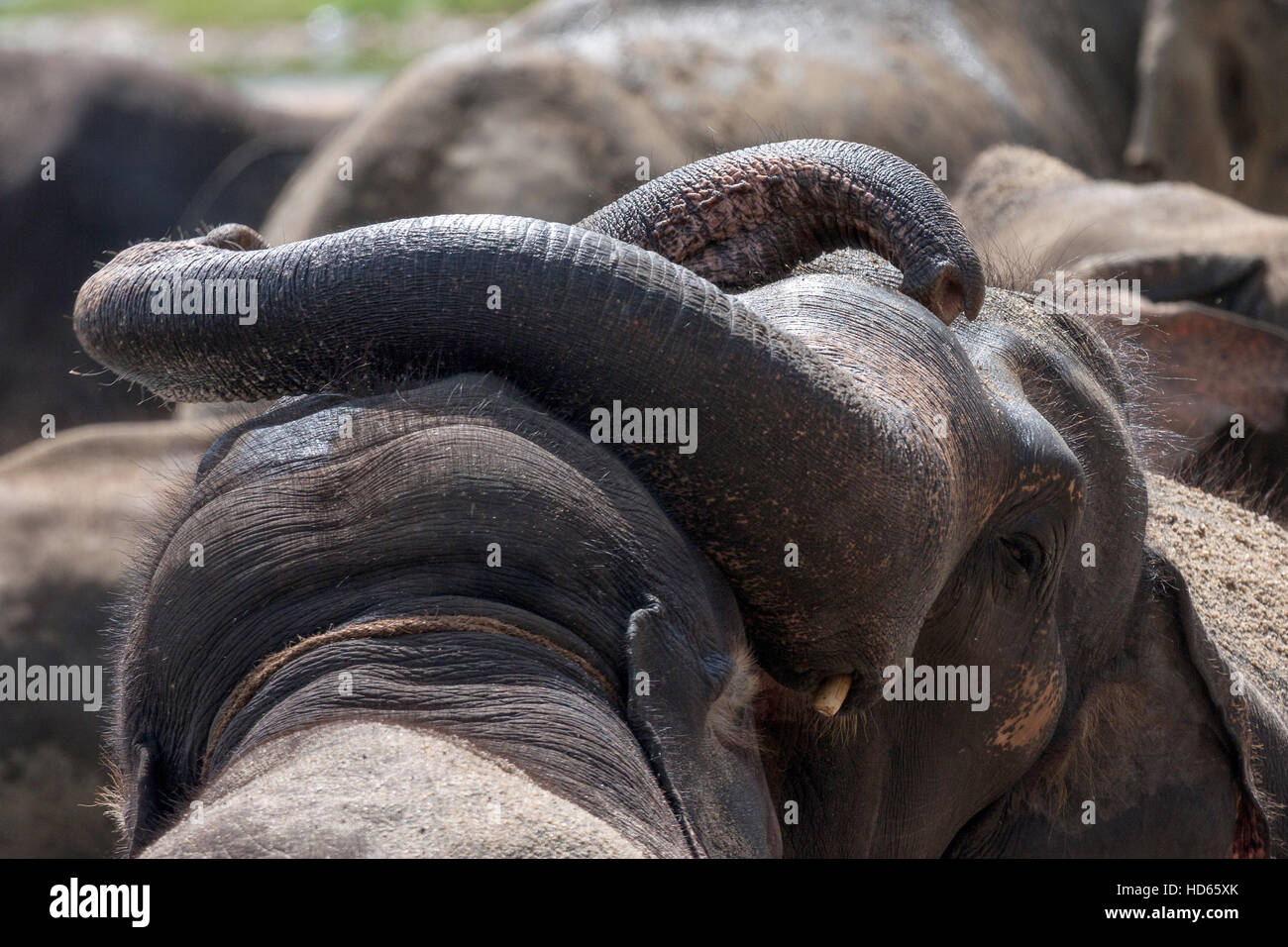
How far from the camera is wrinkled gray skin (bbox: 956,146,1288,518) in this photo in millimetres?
2512

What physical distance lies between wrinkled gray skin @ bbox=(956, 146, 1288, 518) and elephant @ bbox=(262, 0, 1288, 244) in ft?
2.99

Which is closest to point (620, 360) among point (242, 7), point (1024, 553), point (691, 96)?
point (1024, 553)

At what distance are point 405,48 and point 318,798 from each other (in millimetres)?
15118

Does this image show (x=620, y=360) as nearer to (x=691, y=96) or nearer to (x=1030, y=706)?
(x=1030, y=706)

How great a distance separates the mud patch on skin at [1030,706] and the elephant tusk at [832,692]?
305mm

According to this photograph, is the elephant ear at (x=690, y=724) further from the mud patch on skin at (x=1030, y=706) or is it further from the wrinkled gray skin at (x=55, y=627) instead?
the wrinkled gray skin at (x=55, y=627)

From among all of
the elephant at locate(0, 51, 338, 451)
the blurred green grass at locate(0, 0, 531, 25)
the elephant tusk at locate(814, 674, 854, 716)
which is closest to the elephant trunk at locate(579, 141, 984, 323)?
the elephant tusk at locate(814, 674, 854, 716)

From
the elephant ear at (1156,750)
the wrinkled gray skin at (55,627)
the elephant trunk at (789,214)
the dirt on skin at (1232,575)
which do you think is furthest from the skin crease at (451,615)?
the wrinkled gray skin at (55,627)

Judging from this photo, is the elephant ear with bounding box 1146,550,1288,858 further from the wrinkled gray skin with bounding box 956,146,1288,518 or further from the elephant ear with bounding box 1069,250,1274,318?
the elephant ear with bounding box 1069,250,1274,318

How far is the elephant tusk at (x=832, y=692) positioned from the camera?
1.24 metres

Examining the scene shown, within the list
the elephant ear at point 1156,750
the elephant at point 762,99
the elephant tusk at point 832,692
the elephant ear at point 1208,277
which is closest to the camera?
the elephant tusk at point 832,692
